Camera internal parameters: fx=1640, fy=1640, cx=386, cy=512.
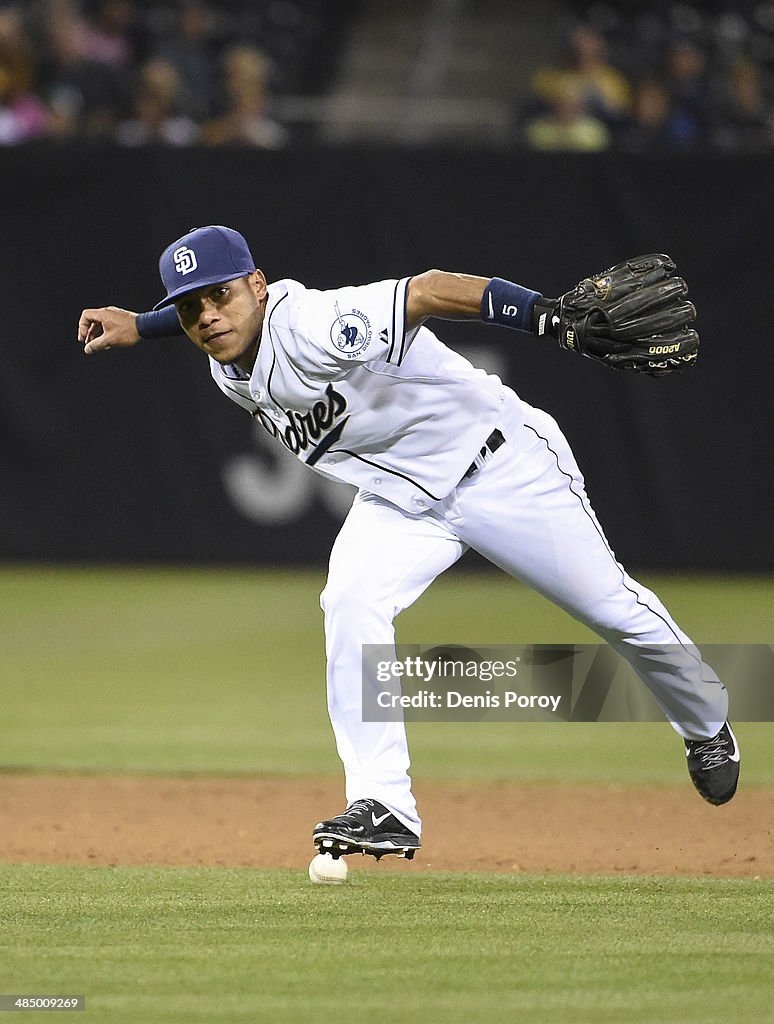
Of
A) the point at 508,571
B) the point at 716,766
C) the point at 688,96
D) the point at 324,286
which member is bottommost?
the point at 716,766

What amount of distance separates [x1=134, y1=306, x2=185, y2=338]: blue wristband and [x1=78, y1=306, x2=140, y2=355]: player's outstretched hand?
2cm

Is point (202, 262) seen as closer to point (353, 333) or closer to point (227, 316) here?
point (227, 316)

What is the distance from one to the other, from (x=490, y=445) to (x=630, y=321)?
2.50 ft

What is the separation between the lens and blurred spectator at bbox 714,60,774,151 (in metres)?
12.1

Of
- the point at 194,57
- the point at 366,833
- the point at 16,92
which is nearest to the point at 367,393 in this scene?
the point at 366,833

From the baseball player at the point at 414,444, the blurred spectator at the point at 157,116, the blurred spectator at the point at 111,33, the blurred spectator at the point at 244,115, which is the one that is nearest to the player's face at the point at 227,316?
the baseball player at the point at 414,444

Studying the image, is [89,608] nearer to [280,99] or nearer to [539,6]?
[280,99]

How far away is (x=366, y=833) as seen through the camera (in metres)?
4.51

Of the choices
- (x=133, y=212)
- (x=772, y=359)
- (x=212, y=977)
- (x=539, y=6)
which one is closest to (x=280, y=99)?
(x=133, y=212)

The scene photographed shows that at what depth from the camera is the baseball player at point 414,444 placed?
4418 mm

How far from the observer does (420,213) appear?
1080 centimetres

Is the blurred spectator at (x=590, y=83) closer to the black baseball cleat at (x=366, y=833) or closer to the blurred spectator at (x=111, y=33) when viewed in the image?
the blurred spectator at (x=111, y=33)

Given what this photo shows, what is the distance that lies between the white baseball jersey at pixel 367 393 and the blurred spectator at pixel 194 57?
7516 millimetres

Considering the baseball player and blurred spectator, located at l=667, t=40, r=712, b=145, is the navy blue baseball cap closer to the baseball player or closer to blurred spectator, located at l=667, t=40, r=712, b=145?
the baseball player
